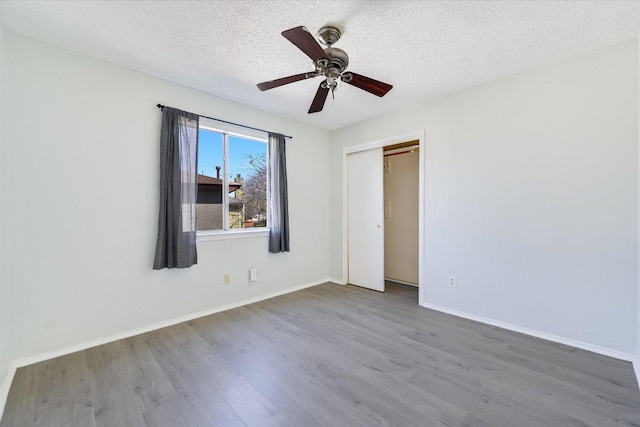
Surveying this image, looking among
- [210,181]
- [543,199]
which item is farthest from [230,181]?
[543,199]

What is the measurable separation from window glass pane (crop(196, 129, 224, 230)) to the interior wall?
2.67m

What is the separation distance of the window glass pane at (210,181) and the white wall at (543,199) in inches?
99.3

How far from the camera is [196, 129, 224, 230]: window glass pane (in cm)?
306

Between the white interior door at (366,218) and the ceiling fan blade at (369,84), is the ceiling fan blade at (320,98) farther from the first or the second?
the white interior door at (366,218)

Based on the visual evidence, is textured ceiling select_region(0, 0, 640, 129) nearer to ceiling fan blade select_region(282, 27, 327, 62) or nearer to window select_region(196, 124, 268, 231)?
ceiling fan blade select_region(282, 27, 327, 62)

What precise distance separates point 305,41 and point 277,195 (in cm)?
216

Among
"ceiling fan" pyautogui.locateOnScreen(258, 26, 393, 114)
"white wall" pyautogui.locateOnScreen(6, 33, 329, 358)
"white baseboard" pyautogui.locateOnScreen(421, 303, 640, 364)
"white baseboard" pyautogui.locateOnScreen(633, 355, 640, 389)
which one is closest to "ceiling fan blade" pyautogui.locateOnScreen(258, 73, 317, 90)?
"ceiling fan" pyautogui.locateOnScreen(258, 26, 393, 114)

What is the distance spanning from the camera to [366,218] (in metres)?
4.03

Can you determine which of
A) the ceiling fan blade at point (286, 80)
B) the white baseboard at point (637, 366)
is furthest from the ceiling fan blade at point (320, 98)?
the white baseboard at point (637, 366)

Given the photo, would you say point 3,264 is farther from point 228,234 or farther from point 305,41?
point 305,41

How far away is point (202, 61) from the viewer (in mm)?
2367

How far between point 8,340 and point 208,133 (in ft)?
7.91

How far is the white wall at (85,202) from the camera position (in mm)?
2020

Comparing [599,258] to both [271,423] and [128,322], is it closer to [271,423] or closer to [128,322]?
[271,423]
